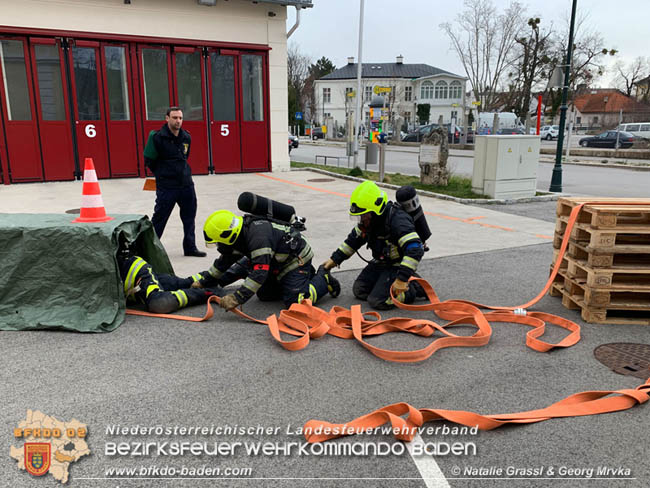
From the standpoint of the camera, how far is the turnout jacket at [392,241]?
197 inches

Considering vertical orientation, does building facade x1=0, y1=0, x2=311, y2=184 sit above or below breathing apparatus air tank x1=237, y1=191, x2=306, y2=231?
above

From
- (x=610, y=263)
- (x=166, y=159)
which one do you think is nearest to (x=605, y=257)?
(x=610, y=263)

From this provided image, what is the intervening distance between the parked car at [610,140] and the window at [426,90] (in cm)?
3972

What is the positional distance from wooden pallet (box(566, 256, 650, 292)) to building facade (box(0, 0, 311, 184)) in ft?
42.3

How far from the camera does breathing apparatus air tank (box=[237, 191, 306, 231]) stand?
16.6 feet

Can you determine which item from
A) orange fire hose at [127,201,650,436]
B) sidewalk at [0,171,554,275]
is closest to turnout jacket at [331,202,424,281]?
orange fire hose at [127,201,650,436]

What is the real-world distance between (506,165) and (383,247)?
790cm

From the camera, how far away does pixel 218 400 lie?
347cm

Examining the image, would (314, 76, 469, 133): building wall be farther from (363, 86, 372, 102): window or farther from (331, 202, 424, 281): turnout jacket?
(331, 202, 424, 281): turnout jacket

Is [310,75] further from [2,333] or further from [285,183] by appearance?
[2,333]

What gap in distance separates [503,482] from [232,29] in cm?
1559

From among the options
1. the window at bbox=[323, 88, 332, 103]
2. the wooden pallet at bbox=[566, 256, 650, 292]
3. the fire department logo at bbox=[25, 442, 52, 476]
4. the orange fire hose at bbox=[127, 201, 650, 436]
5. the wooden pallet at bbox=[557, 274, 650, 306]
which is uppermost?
the window at bbox=[323, 88, 332, 103]

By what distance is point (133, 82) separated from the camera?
14516mm

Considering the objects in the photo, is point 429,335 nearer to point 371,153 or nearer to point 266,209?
point 266,209
